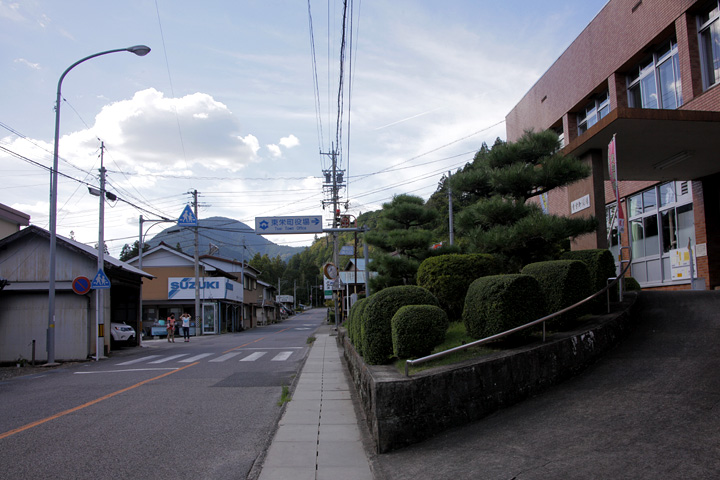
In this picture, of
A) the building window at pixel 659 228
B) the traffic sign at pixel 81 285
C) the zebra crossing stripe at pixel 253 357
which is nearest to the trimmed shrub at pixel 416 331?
the zebra crossing stripe at pixel 253 357

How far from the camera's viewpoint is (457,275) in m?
10.3

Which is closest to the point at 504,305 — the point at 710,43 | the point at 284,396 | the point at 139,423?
the point at 284,396

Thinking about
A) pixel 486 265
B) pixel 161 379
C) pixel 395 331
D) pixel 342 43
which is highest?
pixel 342 43

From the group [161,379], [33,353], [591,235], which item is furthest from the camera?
[33,353]

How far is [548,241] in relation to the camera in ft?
32.7

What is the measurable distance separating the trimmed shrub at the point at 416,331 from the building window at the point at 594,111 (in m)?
13.7

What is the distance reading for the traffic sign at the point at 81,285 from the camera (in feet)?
57.6

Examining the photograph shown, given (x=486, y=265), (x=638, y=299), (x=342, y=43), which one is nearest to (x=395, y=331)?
(x=486, y=265)

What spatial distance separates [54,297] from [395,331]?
15.1 meters

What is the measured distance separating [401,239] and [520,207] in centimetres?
541

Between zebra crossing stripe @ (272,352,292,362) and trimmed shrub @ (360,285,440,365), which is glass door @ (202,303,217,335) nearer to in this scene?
zebra crossing stripe @ (272,352,292,362)

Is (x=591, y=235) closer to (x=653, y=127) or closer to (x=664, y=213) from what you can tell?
(x=653, y=127)

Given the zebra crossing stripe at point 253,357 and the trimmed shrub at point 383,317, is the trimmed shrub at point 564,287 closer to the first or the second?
the trimmed shrub at point 383,317

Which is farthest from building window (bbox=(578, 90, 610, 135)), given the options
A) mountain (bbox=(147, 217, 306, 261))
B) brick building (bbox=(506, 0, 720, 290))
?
mountain (bbox=(147, 217, 306, 261))
